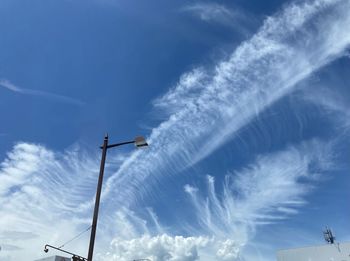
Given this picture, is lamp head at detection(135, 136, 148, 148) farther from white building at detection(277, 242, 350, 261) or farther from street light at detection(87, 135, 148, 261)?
white building at detection(277, 242, 350, 261)

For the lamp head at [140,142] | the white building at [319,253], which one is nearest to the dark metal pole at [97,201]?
the lamp head at [140,142]

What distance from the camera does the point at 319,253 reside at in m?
35.0

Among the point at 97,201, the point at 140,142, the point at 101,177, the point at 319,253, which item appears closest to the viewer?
the point at 97,201

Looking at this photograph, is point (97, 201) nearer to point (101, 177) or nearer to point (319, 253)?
point (101, 177)

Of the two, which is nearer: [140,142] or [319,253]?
[140,142]

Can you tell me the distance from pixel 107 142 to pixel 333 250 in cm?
3047

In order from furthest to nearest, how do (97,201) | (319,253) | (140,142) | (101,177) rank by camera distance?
(319,253) < (140,142) < (101,177) < (97,201)

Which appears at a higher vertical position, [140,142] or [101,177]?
[140,142]

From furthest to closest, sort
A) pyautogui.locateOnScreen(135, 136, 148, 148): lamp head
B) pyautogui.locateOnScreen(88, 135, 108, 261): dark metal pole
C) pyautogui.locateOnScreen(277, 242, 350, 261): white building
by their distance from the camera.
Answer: pyautogui.locateOnScreen(277, 242, 350, 261): white building < pyautogui.locateOnScreen(135, 136, 148, 148): lamp head < pyautogui.locateOnScreen(88, 135, 108, 261): dark metal pole

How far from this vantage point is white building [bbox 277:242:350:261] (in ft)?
110

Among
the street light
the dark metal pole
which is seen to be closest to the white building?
the street light

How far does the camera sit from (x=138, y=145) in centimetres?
1371

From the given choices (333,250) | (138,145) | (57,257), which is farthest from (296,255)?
(138,145)

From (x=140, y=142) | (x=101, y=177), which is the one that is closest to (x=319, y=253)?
(x=140, y=142)
